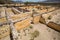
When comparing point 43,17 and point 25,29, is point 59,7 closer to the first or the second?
point 43,17

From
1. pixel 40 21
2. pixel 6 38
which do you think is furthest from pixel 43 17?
pixel 6 38

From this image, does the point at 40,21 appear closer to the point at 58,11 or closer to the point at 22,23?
the point at 22,23

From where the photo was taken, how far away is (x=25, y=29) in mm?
5812

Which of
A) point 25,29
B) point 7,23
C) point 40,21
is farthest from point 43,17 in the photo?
point 7,23

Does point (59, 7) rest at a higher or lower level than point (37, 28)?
higher

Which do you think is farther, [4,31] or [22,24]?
[22,24]

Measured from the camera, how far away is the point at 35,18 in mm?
6664

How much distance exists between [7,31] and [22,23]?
1145 mm

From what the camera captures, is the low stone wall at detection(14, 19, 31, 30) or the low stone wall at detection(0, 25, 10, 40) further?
the low stone wall at detection(14, 19, 31, 30)

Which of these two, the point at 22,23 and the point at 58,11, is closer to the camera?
the point at 22,23

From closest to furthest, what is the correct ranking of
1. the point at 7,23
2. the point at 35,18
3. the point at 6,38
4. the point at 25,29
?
the point at 6,38 < the point at 7,23 < the point at 25,29 < the point at 35,18

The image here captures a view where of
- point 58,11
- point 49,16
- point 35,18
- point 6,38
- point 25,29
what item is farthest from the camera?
point 58,11

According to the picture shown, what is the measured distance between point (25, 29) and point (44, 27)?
1.20m

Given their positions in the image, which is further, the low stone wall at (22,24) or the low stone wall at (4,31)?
the low stone wall at (22,24)
